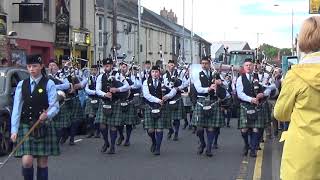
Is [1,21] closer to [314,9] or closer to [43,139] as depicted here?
[314,9]

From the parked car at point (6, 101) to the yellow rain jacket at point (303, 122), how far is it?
27.3ft

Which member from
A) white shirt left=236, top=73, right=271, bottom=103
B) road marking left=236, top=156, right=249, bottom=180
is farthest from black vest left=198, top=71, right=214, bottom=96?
road marking left=236, top=156, right=249, bottom=180

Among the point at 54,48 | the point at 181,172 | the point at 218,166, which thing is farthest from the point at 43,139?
the point at 54,48

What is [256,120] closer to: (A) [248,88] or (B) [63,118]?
(A) [248,88]

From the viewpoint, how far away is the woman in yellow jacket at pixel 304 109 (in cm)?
357

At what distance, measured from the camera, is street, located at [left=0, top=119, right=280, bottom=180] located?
910cm

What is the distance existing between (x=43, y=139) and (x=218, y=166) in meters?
3.79

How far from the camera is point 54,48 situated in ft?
98.9

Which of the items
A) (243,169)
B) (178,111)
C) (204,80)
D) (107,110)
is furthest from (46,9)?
(243,169)

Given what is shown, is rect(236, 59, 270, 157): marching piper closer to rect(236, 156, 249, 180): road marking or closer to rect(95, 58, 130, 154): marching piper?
rect(236, 156, 249, 180): road marking

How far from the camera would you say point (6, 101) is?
11586 mm

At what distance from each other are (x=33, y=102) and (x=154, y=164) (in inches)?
145

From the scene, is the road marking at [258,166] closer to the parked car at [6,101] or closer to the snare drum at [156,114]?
the snare drum at [156,114]

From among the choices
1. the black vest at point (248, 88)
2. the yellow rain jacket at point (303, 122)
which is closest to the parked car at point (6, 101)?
the black vest at point (248, 88)
